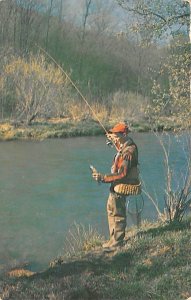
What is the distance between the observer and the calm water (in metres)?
8.10

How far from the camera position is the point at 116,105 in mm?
17875

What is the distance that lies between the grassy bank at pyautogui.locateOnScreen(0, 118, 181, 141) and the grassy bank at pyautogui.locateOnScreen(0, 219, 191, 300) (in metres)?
13.2

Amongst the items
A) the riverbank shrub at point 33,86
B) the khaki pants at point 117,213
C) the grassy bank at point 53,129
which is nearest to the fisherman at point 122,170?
the khaki pants at point 117,213

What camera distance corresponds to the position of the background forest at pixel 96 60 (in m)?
7.47

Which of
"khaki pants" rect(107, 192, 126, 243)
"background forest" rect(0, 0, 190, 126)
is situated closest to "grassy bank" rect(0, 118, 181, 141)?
"background forest" rect(0, 0, 190, 126)

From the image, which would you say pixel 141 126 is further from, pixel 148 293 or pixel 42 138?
pixel 148 293

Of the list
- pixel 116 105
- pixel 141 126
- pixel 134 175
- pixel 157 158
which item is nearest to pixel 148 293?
pixel 134 175

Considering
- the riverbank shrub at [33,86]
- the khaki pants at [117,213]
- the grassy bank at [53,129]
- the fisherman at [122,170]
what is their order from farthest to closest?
the riverbank shrub at [33,86] → the grassy bank at [53,129] → the khaki pants at [117,213] → the fisherman at [122,170]

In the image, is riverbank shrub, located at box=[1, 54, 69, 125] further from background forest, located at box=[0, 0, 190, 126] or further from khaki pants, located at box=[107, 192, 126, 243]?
khaki pants, located at box=[107, 192, 126, 243]

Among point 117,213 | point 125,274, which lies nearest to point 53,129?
point 117,213

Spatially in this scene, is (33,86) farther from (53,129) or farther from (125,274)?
(125,274)

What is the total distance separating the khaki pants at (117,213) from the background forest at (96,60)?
1855 mm

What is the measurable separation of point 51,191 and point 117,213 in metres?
6.03

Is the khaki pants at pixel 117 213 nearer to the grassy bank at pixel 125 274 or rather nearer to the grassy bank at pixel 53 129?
the grassy bank at pixel 125 274
